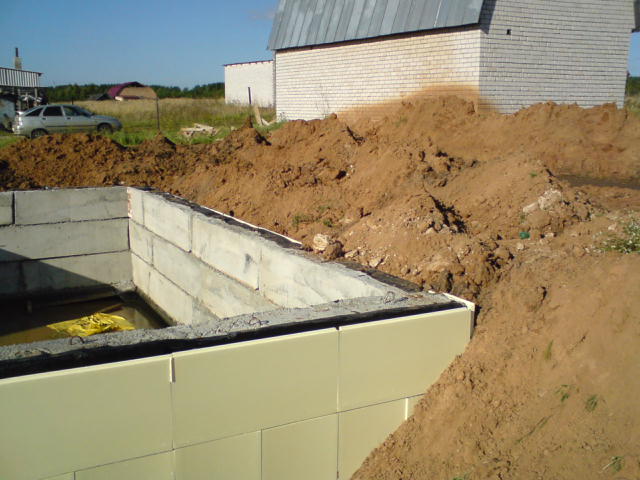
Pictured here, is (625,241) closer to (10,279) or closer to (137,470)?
(137,470)

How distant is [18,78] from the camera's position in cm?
3712

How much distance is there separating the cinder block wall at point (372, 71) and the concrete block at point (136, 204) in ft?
22.2

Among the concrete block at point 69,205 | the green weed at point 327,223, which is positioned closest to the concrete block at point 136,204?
the concrete block at point 69,205

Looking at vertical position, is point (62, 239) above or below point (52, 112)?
below

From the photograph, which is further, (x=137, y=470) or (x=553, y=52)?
(x=553, y=52)

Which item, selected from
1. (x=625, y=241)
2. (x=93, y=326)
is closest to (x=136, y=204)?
(x=93, y=326)

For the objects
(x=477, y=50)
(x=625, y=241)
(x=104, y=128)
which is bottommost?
(x=625, y=241)

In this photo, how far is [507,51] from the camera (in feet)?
41.3

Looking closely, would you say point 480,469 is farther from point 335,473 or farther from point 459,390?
point 335,473

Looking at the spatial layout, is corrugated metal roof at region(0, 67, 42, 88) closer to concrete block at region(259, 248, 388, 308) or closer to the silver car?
the silver car

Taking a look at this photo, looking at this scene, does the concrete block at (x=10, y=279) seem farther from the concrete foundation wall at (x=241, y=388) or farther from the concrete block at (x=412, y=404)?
the concrete block at (x=412, y=404)

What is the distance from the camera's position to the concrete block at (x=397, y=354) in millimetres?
3822

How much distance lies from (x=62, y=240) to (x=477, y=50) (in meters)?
8.66

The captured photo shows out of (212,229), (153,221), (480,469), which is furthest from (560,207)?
(153,221)
